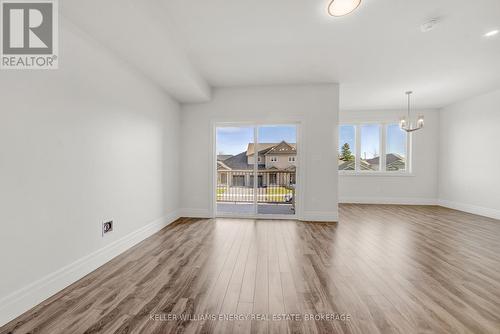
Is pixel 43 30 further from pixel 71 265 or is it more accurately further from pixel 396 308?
pixel 396 308

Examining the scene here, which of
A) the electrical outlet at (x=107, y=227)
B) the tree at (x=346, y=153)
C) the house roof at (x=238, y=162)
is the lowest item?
the electrical outlet at (x=107, y=227)

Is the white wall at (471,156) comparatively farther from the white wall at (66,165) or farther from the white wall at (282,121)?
the white wall at (66,165)

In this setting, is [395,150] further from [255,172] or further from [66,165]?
[66,165]

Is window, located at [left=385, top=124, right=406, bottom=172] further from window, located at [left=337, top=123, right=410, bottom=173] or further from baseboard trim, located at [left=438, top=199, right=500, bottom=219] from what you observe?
baseboard trim, located at [left=438, top=199, right=500, bottom=219]

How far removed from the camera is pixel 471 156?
4.84 metres

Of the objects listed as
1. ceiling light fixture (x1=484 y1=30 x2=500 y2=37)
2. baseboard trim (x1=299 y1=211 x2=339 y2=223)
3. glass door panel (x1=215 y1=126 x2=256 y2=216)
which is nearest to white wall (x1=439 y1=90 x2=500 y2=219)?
ceiling light fixture (x1=484 y1=30 x2=500 y2=37)

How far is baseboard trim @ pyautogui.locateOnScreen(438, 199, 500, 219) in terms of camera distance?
14.3ft

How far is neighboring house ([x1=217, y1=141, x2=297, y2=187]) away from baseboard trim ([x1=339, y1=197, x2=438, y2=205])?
9.10ft

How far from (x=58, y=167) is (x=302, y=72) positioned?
3.56m

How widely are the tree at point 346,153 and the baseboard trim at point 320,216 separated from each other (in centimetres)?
278

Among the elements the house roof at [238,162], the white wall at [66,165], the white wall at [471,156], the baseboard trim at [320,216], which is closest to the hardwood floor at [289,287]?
the white wall at [66,165]

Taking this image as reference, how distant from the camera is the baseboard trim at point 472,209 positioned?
4.35 metres

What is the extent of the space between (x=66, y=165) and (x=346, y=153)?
21.0 feet

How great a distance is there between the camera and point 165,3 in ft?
6.42
